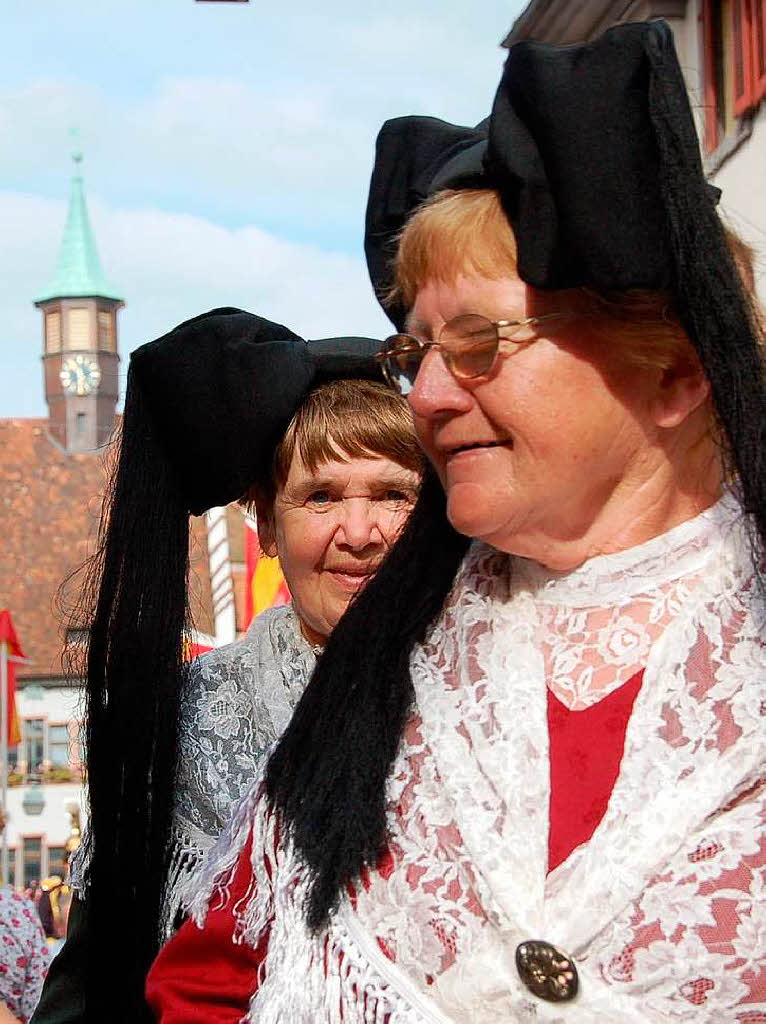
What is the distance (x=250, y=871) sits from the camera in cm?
210

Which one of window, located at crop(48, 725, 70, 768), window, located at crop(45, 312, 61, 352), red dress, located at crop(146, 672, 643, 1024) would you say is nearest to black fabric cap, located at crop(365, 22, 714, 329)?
red dress, located at crop(146, 672, 643, 1024)

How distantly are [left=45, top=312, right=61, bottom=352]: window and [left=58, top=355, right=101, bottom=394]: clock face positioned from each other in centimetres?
88

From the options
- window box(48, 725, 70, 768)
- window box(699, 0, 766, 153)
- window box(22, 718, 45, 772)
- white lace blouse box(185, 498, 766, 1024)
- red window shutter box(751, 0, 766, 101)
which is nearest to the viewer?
white lace blouse box(185, 498, 766, 1024)

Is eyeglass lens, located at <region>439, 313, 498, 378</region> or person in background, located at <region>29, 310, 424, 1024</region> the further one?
person in background, located at <region>29, 310, 424, 1024</region>

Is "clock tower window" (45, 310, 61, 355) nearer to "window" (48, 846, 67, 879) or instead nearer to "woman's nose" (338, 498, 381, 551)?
"window" (48, 846, 67, 879)

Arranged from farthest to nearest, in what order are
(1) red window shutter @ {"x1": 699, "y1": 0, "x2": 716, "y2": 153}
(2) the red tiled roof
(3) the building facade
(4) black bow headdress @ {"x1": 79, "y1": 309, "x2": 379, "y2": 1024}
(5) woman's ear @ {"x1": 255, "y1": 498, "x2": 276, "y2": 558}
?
(2) the red tiled roof < (3) the building facade < (1) red window shutter @ {"x1": 699, "y1": 0, "x2": 716, "y2": 153} < (5) woman's ear @ {"x1": 255, "y1": 498, "x2": 276, "y2": 558} < (4) black bow headdress @ {"x1": 79, "y1": 309, "x2": 379, "y2": 1024}

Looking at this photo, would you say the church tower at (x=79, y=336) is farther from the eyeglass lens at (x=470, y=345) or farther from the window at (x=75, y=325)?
the eyeglass lens at (x=470, y=345)

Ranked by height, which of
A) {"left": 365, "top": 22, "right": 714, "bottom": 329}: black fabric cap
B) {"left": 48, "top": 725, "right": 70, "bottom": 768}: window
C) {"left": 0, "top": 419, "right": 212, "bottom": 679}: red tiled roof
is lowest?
{"left": 48, "top": 725, "right": 70, "bottom": 768}: window

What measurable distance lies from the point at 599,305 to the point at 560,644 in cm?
38

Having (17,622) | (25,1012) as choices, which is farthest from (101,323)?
(25,1012)

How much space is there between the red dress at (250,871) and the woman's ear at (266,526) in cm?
106

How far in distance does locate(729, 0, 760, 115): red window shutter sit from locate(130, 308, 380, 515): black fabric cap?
9164mm

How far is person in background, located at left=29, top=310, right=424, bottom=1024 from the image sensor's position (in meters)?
2.74

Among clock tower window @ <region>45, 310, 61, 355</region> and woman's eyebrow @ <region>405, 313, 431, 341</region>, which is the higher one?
clock tower window @ <region>45, 310, 61, 355</region>
